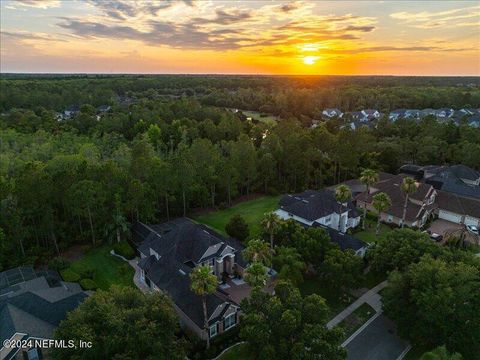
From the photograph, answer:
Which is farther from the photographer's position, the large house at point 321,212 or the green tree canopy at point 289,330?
the large house at point 321,212

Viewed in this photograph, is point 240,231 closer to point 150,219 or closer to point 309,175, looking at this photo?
point 150,219

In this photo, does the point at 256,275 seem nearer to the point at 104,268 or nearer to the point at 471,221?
the point at 104,268

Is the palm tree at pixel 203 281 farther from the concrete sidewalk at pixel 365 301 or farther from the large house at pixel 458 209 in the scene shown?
the large house at pixel 458 209

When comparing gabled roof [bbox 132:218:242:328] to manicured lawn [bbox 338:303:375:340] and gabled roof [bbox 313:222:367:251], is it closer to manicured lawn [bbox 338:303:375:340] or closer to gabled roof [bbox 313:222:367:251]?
manicured lawn [bbox 338:303:375:340]

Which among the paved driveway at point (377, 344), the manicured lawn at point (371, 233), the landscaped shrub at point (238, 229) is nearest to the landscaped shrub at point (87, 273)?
the landscaped shrub at point (238, 229)

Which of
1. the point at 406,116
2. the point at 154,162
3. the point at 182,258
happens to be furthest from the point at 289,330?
the point at 406,116

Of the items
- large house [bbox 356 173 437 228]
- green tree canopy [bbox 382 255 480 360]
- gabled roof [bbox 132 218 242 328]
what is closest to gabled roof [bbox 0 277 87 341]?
gabled roof [bbox 132 218 242 328]
